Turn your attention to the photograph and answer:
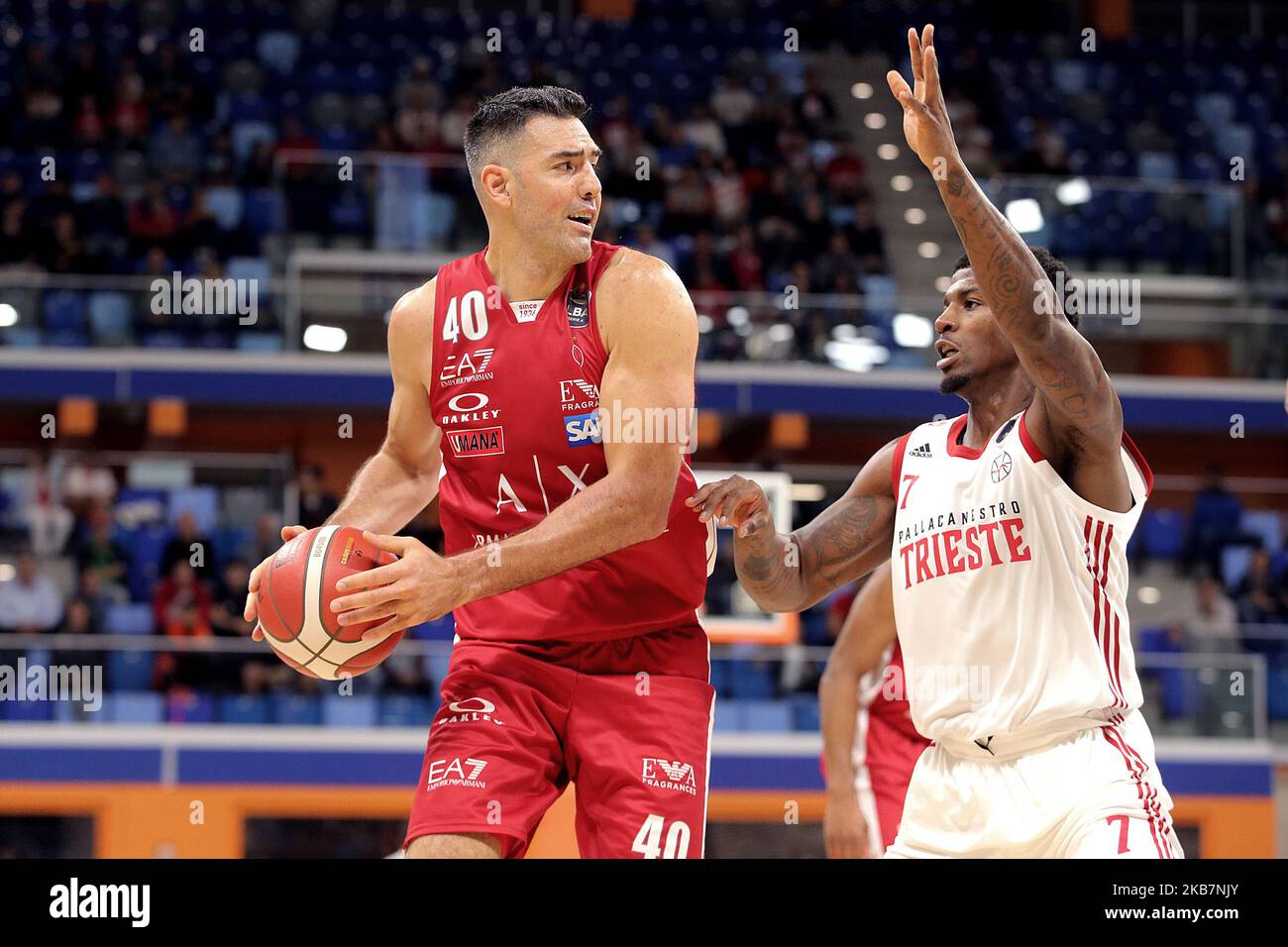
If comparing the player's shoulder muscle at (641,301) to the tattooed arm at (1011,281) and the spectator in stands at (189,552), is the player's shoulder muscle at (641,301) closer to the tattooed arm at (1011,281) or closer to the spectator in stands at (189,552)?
the tattooed arm at (1011,281)

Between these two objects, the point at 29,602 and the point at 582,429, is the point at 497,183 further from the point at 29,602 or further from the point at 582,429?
the point at 29,602

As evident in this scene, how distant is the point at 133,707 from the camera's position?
11.2m

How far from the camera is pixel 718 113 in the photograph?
1647 cm

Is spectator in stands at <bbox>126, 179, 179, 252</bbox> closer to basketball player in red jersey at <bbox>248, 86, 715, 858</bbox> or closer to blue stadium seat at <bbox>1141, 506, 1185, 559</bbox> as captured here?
blue stadium seat at <bbox>1141, 506, 1185, 559</bbox>

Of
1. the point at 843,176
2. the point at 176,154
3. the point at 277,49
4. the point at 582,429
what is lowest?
the point at 582,429

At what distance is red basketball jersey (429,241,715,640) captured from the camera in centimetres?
397

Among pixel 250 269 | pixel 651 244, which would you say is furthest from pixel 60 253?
pixel 651 244

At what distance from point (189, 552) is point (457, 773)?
885 cm

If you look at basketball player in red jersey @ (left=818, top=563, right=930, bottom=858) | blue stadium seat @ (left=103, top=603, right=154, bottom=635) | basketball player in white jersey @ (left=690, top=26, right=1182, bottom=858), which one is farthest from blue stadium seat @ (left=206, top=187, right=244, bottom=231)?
basketball player in white jersey @ (left=690, top=26, right=1182, bottom=858)

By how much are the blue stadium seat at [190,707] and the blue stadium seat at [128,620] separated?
80 cm

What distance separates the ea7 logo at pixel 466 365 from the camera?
4082mm

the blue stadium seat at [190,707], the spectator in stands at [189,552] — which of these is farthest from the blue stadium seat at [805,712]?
the spectator in stands at [189,552]
